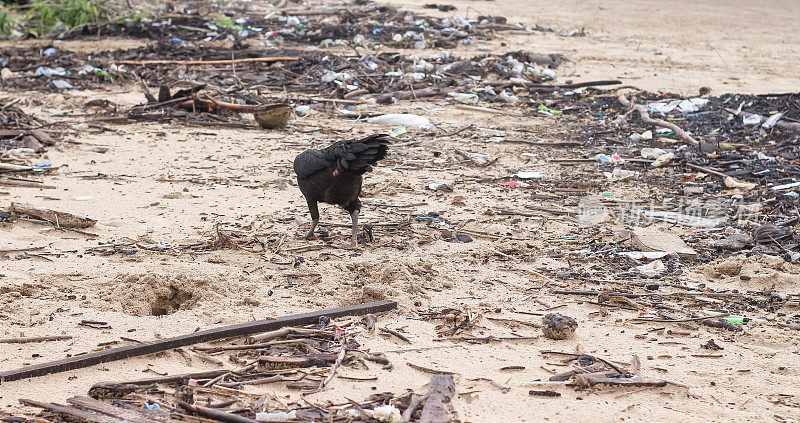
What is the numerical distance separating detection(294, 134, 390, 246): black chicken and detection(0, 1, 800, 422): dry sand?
1.30ft

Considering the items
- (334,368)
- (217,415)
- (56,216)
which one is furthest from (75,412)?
(56,216)

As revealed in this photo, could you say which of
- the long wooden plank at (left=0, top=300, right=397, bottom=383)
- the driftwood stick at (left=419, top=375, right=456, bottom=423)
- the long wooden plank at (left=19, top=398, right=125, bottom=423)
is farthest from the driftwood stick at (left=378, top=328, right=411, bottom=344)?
the long wooden plank at (left=19, top=398, right=125, bottom=423)

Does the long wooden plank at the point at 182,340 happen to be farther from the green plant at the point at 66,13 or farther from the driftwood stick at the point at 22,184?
the green plant at the point at 66,13

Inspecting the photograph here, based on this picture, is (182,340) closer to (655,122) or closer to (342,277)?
(342,277)

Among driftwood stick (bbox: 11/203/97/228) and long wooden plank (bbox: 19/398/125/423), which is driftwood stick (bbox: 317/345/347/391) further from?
driftwood stick (bbox: 11/203/97/228)

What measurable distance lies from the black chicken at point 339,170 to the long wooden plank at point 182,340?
1112mm

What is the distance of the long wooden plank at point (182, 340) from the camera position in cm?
321

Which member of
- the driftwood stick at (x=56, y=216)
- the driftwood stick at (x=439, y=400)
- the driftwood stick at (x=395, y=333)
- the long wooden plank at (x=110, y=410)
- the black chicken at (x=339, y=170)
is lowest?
the driftwood stick at (x=56, y=216)

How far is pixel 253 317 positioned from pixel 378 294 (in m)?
0.76

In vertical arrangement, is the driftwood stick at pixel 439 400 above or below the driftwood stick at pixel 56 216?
above

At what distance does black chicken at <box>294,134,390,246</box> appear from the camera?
15.8 feet

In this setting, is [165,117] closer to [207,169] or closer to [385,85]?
[207,169]

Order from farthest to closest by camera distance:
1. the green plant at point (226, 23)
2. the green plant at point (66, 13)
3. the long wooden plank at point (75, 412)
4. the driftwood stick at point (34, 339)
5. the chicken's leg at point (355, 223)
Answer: the green plant at point (226, 23) < the green plant at point (66, 13) < the chicken's leg at point (355, 223) < the driftwood stick at point (34, 339) < the long wooden plank at point (75, 412)

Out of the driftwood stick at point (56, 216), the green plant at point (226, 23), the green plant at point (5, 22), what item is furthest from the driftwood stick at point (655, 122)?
the green plant at point (5, 22)
